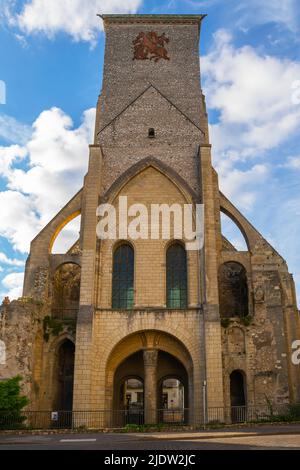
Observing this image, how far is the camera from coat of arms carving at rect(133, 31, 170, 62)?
33531mm

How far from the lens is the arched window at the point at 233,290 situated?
1110 inches

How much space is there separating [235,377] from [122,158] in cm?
1420

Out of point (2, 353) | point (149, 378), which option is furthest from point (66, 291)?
point (149, 378)

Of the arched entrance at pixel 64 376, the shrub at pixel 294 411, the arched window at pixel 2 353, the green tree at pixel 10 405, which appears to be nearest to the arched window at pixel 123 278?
the arched entrance at pixel 64 376

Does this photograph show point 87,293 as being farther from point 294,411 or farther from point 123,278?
point 294,411

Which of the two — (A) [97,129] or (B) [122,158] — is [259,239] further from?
(A) [97,129]

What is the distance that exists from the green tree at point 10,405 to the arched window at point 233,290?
12816 millimetres

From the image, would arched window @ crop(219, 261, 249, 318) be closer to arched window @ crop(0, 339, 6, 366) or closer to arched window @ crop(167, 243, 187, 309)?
arched window @ crop(167, 243, 187, 309)

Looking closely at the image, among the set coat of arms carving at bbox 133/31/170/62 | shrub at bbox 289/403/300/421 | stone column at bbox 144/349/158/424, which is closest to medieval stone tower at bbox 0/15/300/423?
stone column at bbox 144/349/158/424

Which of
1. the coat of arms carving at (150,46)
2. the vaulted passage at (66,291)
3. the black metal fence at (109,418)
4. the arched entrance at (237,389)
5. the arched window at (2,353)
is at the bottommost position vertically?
the black metal fence at (109,418)

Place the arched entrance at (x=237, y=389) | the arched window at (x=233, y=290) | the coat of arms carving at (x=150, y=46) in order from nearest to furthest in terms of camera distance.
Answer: the arched entrance at (x=237, y=389)
the arched window at (x=233, y=290)
the coat of arms carving at (x=150, y=46)

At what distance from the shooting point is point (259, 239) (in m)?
27.6

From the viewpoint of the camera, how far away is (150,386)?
77.4ft

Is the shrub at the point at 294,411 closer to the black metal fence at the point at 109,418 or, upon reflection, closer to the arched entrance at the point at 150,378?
the black metal fence at the point at 109,418
